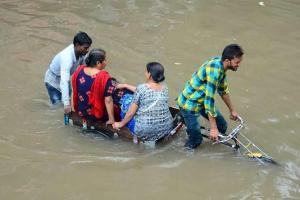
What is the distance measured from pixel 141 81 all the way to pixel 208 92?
255 centimetres

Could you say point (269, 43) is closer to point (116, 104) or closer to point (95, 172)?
point (116, 104)

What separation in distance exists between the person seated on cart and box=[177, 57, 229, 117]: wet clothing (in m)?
0.76

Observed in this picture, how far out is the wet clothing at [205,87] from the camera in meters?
5.04

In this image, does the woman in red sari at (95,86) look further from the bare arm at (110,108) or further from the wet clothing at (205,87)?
the wet clothing at (205,87)

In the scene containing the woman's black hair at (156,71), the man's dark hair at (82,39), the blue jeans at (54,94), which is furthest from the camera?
the blue jeans at (54,94)

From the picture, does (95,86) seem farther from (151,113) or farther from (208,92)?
(208,92)

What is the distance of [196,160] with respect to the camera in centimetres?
566

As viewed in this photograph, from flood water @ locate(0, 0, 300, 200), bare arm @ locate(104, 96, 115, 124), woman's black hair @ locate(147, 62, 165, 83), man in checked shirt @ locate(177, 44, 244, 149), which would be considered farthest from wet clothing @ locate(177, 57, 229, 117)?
bare arm @ locate(104, 96, 115, 124)

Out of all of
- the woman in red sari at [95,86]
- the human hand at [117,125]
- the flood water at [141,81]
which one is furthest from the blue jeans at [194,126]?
the woman in red sari at [95,86]

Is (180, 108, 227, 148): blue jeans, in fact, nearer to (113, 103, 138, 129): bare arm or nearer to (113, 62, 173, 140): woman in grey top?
(113, 62, 173, 140): woman in grey top

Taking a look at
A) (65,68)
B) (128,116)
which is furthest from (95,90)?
(65,68)

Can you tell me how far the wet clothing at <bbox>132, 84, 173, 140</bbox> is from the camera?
546cm

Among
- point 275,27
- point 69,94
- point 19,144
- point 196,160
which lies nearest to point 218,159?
point 196,160

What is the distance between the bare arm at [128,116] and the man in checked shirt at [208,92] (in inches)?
20.7
